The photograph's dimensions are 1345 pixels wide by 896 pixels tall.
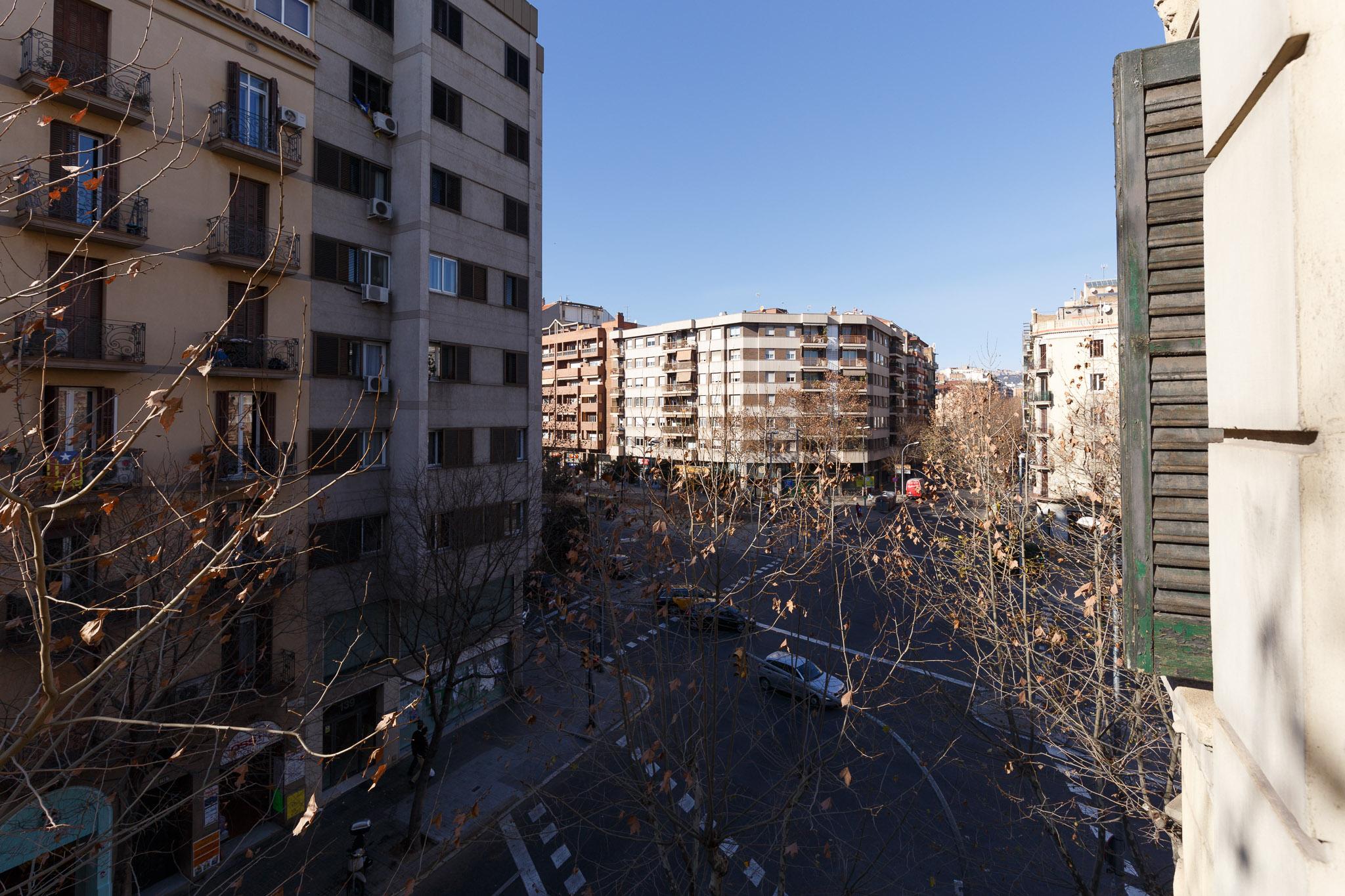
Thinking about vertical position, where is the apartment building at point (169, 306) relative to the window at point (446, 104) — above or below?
below

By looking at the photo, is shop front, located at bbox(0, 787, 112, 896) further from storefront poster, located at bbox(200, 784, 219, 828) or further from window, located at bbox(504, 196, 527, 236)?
window, located at bbox(504, 196, 527, 236)

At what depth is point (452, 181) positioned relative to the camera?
18.2 m

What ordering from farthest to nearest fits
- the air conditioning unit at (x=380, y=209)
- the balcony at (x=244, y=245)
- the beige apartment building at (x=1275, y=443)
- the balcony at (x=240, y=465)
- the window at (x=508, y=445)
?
the window at (x=508, y=445)
the air conditioning unit at (x=380, y=209)
the balcony at (x=244, y=245)
the balcony at (x=240, y=465)
the beige apartment building at (x=1275, y=443)

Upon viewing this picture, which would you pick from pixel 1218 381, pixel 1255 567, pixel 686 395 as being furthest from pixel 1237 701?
pixel 686 395

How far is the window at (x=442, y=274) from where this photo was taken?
17.6 metres

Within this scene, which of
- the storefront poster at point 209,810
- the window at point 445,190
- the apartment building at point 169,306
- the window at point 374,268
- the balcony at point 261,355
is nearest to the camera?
the apartment building at point 169,306

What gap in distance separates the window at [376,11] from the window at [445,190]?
12.7ft

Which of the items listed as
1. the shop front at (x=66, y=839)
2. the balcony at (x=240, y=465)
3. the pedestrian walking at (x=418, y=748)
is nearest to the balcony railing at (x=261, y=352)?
the balcony at (x=240, y=465)

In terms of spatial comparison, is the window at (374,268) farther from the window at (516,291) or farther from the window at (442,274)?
the window at (516,291)

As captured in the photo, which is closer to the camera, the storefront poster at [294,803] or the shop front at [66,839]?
the shop front at [66,839]

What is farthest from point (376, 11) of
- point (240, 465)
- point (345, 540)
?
point (345, 540)

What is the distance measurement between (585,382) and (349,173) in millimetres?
51682

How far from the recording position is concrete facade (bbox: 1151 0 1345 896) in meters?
1.13

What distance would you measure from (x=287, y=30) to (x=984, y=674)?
21.0 meters
